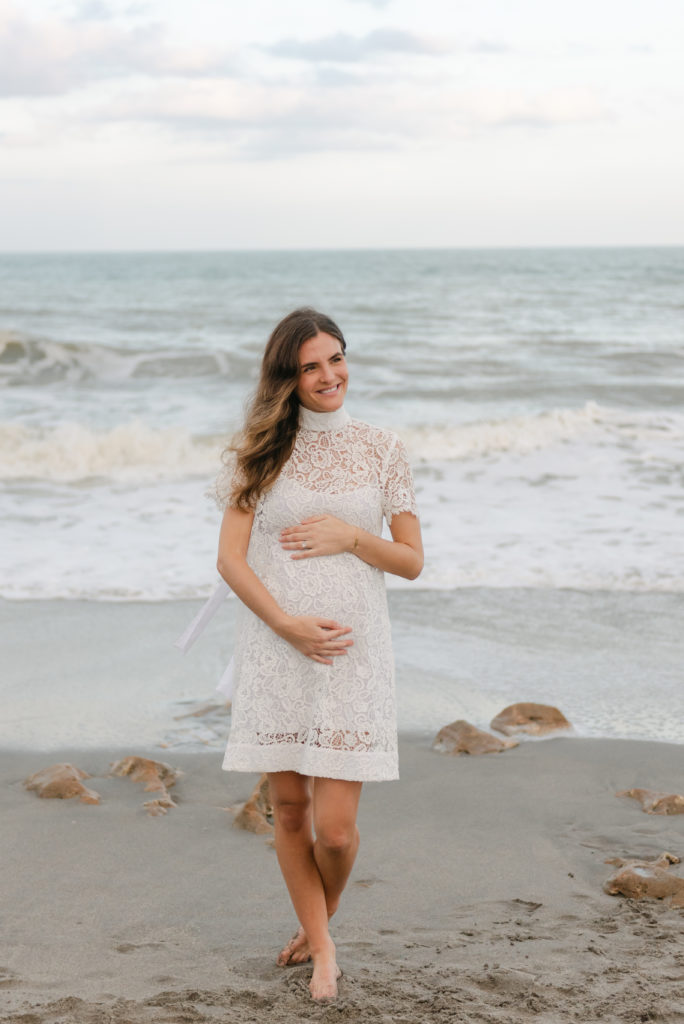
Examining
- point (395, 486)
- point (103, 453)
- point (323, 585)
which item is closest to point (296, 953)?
point (323, 585)

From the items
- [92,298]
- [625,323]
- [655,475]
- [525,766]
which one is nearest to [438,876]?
[525,766]

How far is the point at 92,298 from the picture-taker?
41.9 meters

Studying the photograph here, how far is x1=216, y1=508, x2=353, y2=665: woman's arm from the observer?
2846 mm

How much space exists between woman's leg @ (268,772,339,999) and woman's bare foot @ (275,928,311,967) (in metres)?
0.09

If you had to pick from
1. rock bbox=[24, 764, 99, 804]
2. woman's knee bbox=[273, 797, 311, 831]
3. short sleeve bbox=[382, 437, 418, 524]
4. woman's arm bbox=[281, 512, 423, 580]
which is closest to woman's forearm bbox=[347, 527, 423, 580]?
woman's arm bbox=[281, 512, 423, 580]

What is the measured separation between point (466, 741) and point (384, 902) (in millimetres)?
1339

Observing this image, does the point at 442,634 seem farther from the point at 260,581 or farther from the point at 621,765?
the point at 260,581

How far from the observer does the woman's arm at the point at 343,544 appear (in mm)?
2930

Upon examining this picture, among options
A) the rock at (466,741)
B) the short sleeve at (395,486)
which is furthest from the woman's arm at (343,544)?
the rock at (466,741)

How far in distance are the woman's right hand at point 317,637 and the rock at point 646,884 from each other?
4.61 ft

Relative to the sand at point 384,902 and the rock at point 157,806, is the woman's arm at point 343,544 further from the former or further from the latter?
the rock at point 157,806

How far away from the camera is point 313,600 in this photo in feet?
9.62

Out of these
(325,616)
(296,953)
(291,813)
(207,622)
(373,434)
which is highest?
(373,434)

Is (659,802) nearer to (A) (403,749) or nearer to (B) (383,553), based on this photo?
(A) (403,749)
